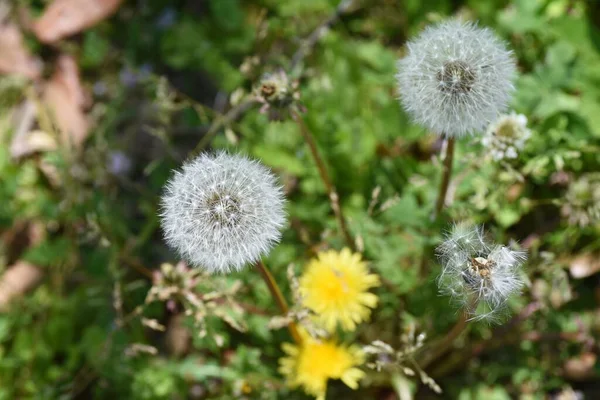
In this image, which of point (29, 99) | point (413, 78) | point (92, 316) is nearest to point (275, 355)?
point (92, 316)

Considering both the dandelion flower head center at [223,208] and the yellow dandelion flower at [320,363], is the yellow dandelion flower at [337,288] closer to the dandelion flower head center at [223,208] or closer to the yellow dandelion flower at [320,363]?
the yellow dandelion flower at [320,363]

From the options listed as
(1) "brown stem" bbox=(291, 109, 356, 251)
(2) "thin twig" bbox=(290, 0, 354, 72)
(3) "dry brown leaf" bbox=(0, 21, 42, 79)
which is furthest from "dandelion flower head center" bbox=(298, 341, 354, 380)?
(3) "dry brown leaf" bbox=(0, 21, 42, 79)

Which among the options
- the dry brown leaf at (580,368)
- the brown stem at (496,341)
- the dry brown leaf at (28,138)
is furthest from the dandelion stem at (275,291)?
the dry brown leaf at (28,138)

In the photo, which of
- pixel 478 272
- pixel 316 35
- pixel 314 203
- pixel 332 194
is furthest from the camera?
pixel 316 35

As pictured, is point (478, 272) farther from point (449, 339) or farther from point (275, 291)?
point (275, 291)

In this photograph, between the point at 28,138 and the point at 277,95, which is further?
the point at 28,138

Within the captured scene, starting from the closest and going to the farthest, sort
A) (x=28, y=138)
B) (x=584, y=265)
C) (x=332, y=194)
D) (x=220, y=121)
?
(x=332, y=194)
(x=220, y=121)
(x=584, y=265)
(x=28, y=138)

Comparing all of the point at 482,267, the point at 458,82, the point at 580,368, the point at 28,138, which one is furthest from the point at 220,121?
the point at 580,368
